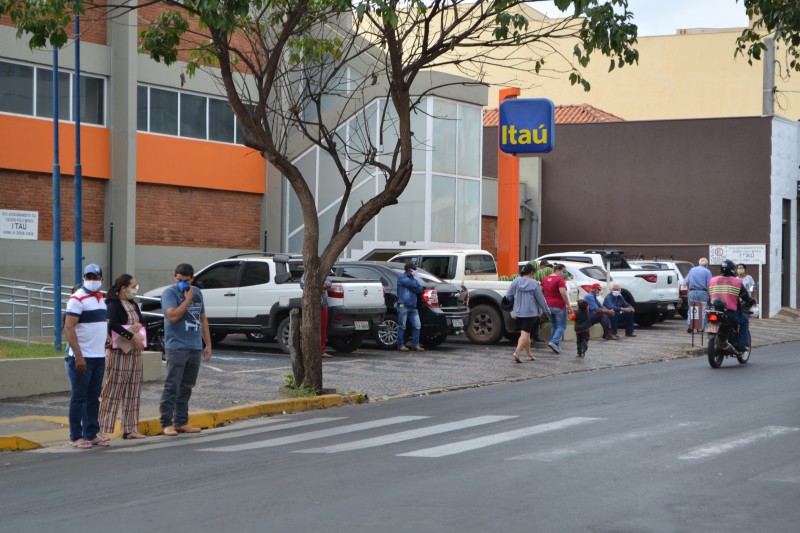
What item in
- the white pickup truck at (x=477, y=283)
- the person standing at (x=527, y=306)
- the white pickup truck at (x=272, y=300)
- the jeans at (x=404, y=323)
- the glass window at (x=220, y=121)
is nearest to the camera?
the white pickup truck at (x=272, y=300)

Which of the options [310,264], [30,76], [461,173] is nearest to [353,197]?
[461,173]

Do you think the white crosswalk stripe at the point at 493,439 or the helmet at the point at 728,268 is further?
the helmet at the point at 728,268

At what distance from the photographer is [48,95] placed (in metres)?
27.0

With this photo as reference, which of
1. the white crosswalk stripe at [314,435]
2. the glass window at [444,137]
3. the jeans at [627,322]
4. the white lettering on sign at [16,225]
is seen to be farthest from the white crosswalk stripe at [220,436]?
the glass window at [444,137]

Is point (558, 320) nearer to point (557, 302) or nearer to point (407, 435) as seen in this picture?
point (557, 302)

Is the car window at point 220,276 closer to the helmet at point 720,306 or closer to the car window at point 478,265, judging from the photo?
the car window at point 478,265

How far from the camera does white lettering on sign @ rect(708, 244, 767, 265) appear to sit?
34250 millimetres

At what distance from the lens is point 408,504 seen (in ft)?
25.5

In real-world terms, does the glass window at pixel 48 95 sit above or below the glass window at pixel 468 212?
above

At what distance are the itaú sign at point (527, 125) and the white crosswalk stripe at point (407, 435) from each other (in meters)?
14.6

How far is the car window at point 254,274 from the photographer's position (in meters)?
21.5

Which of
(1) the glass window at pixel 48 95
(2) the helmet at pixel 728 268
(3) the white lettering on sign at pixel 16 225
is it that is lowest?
(2) the helmet at pixel 728 268

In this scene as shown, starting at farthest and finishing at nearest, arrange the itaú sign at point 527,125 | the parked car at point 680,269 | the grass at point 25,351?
the parked car at point 680,269
the itaú sign at point 527,125
the grass at point 25,351

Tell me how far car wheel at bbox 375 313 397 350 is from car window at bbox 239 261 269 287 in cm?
244
